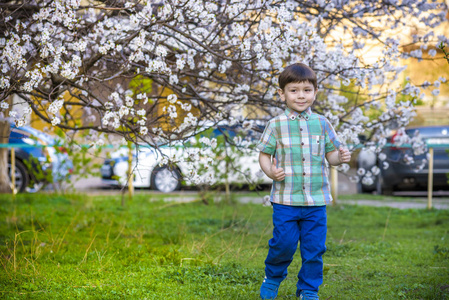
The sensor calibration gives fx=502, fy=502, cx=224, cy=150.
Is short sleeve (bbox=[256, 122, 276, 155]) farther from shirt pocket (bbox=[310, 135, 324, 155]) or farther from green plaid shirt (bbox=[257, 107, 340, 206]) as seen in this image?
shirt pocket (bbox=[310, 135, 324, 155])

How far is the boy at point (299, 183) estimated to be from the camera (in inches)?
125

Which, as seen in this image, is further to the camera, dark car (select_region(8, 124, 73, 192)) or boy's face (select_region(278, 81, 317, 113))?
dark car (select_region(8, 124, 73, 192))

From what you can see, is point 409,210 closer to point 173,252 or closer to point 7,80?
point 173,252

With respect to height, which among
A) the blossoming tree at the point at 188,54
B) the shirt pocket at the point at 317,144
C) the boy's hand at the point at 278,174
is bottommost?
the boy's hand at the point at 278,174

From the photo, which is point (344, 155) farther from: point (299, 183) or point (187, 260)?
point (187, 260)

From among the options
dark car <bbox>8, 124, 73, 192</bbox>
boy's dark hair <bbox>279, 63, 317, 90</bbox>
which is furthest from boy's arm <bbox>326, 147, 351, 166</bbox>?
dark car <bbox>8, 124, 73, 192</bbox>

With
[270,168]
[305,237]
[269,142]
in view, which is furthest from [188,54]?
[305,237]

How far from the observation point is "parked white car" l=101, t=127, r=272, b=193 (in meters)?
4.21

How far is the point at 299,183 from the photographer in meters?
3.17

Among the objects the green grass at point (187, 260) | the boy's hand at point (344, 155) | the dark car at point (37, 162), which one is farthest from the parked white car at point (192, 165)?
the boy's hand at point (344, 155)

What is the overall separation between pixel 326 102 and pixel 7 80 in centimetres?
342

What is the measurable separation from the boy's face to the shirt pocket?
0.20 meters

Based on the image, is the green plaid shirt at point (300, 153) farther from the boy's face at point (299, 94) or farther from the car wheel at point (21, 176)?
the car wheel at point (21, 176)

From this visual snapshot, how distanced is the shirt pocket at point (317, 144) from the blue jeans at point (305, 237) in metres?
0.36
